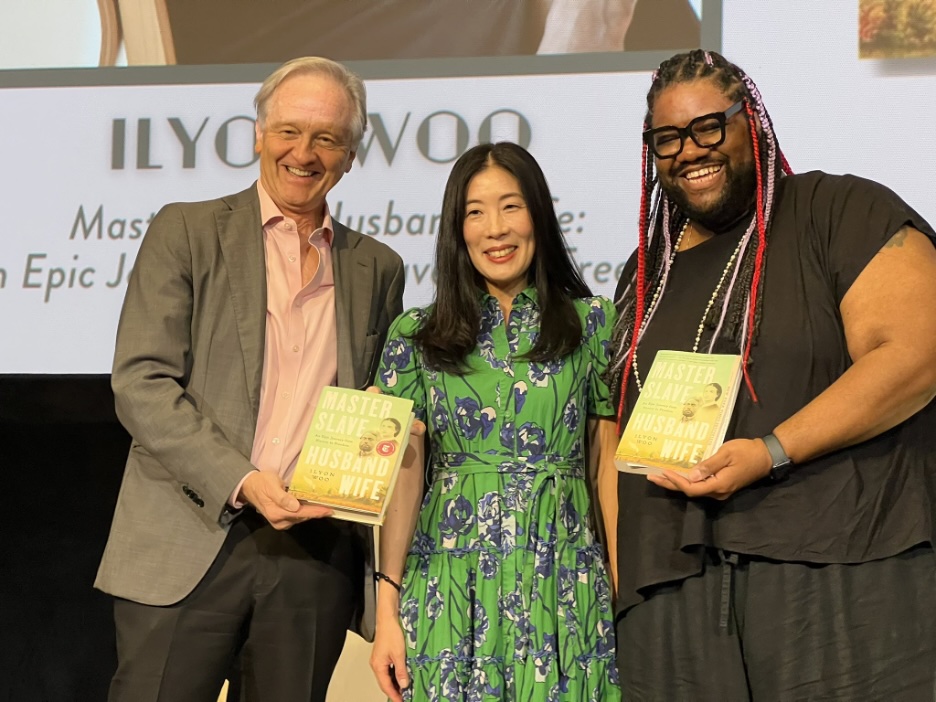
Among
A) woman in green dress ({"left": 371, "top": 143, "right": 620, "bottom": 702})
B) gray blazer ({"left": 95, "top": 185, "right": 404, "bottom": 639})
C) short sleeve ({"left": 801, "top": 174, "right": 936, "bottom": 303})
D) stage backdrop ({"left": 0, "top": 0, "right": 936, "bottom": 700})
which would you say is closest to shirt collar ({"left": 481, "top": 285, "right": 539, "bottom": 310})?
woman in green dress ({"left": 371, "top": 143, "right": 620, "bottom": 702})

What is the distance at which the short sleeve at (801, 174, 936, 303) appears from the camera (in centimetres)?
179

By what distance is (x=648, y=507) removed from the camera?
75.6 inches

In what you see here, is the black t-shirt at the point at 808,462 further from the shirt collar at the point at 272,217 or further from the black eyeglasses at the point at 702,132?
the shirt collar at the point at 272,217

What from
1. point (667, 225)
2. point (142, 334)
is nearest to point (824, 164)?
point (667, 225)

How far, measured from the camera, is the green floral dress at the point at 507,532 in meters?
1.87

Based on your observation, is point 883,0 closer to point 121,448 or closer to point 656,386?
point 656,386

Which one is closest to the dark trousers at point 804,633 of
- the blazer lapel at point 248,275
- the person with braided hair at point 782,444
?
the person with braided hair at point 782,444

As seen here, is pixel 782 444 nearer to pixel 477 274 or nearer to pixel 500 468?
pixel 500 468

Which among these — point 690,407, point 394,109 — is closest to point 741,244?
point 690,407

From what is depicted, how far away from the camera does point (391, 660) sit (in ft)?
6.39

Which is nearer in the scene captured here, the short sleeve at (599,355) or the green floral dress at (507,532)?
the green floral dress at (507,532)

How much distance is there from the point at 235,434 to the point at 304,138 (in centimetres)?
60

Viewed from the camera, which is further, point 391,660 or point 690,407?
point 391,660

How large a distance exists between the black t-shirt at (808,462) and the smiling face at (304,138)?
2.56 ft
